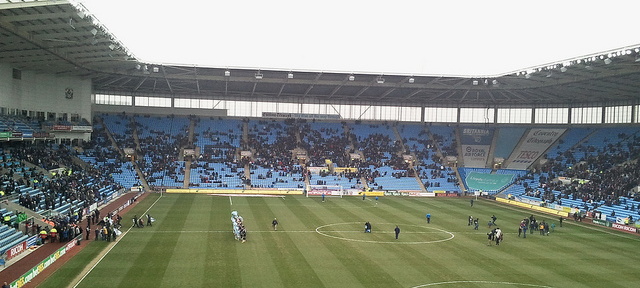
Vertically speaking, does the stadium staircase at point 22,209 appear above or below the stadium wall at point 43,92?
below

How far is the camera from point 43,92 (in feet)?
179

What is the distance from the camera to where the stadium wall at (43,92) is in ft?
155

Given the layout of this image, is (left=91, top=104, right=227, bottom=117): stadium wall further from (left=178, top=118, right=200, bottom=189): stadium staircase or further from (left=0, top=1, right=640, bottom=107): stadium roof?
(left=0, top=1, right=640, bottom=107): stadium roof

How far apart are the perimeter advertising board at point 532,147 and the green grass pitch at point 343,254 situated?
2810cm

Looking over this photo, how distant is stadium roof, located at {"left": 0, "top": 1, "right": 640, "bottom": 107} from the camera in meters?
35.0

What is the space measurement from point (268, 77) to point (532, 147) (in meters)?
39.0

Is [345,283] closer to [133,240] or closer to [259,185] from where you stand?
[133,240]

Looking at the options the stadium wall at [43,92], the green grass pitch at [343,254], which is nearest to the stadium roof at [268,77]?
the stadium wall at [43,92]

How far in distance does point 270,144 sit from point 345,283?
2054 inches

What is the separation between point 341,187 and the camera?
6256cm

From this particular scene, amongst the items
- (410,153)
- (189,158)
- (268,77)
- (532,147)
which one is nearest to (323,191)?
(268,77)

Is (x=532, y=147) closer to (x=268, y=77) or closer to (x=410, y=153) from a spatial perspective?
(x=410, y=153)

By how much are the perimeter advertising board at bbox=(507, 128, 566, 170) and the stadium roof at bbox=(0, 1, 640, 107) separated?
14.5ft

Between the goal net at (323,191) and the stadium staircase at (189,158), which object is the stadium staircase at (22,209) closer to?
the stadium staircase at (189,158)
